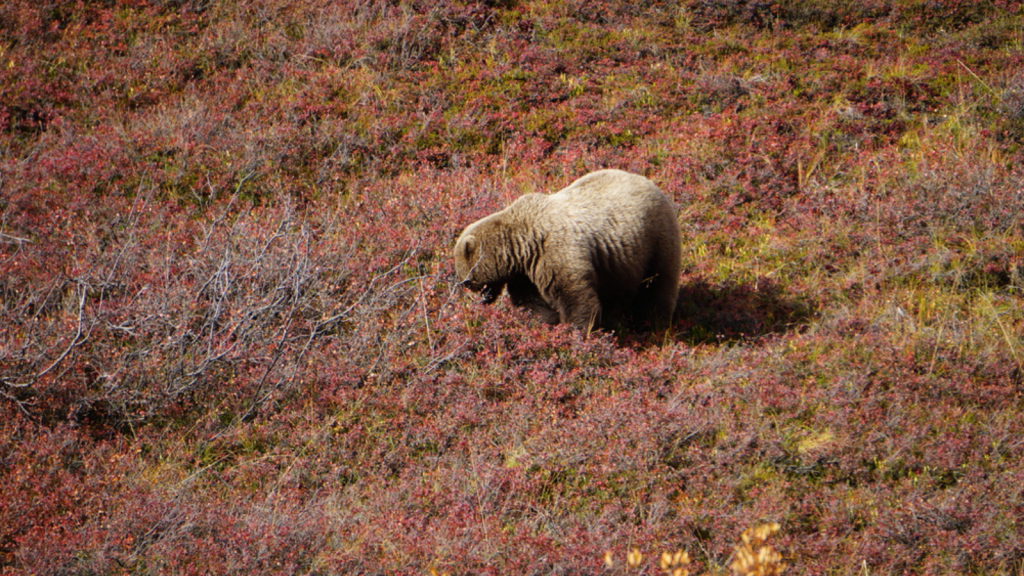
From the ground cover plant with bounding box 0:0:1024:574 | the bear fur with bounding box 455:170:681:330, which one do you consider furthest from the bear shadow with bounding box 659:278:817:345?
the bear fur with bounding box 455:170:681:330

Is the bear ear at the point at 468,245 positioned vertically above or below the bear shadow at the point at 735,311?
above

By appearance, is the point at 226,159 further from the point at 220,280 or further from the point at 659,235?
the point at 659,235

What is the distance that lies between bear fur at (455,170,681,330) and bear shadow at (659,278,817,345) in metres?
0.35

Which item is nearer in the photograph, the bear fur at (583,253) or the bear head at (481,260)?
the bear fur at (583,253)

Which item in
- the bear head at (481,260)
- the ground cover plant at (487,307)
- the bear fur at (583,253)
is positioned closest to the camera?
the ground cover plant at (487,307)

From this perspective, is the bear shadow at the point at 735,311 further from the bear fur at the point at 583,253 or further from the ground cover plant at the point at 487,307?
the bear fur at the point at 583,253

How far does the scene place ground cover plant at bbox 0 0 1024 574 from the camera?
4695 millimetres

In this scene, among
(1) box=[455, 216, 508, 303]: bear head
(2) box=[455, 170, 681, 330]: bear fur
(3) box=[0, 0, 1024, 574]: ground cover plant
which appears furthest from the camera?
(1) box=[455, 216, 508, 303]: bear head

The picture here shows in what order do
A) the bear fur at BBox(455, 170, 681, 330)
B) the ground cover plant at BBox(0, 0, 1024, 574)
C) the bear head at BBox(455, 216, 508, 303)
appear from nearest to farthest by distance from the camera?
the ground cover plant at BBox(0, 0, 1024, 574), the bear fur at BBox(455, 170, 681, 330), the bear head at BBox(455, 216, 508, 303)

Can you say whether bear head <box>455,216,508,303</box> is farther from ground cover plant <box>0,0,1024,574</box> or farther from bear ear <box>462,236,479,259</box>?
ground cover plant <box>0,0,1024,574</box>

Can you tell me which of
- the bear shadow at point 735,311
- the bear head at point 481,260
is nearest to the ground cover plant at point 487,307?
the bear shadow at point 735,311

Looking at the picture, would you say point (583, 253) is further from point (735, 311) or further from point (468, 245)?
point (735, 311)

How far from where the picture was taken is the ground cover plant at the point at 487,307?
4.70m

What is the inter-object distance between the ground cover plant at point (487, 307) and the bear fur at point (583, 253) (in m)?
0.35
